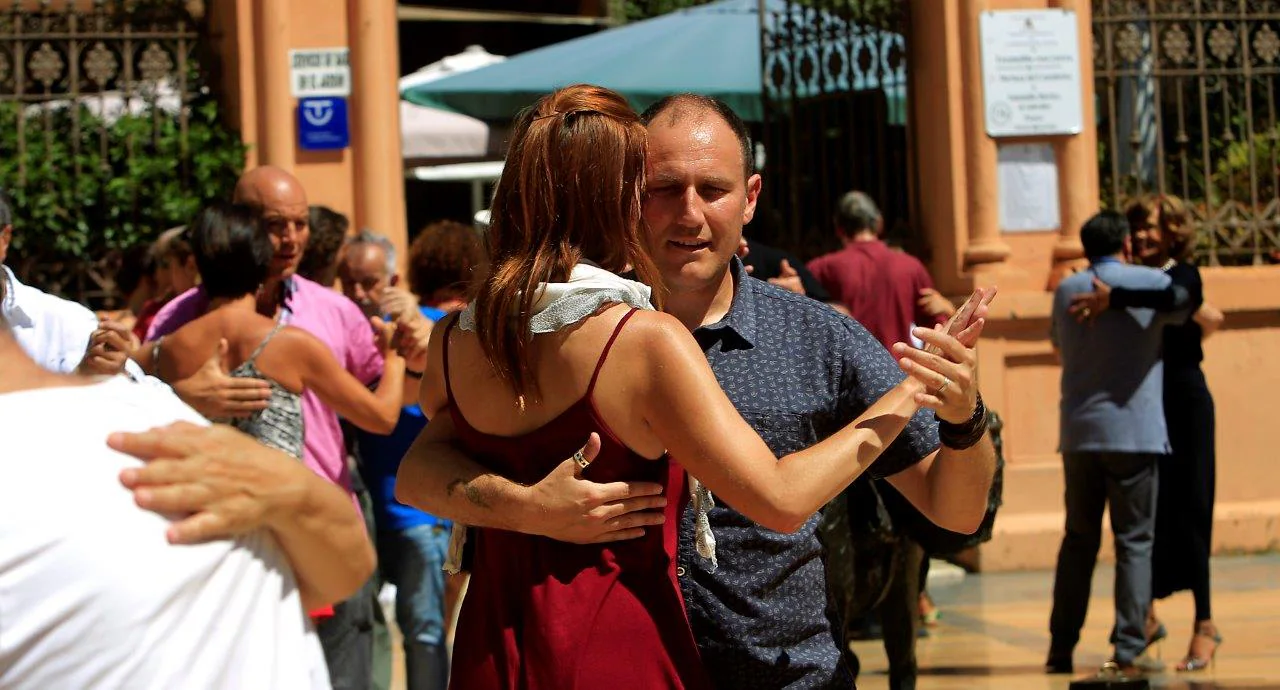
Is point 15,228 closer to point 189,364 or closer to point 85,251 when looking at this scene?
point 85,251

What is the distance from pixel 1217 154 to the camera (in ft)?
37.6

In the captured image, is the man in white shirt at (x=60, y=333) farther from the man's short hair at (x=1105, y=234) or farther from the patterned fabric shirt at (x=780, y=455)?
the man's short hair at (x=1105, y=234)

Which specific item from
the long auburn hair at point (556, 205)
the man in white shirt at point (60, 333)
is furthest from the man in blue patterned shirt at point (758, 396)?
the man in white shirt at point (60, 333)

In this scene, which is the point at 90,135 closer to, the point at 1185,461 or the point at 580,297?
the point at 1185,461

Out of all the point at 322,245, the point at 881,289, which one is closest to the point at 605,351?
the point at 322,245

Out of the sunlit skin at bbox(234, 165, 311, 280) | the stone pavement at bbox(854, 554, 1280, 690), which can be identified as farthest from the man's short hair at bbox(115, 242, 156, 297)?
the stone pavement at bbox(854, 554, 1280, 690)

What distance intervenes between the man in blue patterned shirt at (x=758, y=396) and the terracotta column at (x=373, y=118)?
7.03m

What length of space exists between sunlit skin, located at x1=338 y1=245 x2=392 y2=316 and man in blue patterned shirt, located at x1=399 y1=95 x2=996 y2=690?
141 inches

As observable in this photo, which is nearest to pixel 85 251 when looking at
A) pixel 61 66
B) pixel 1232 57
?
pixel 61 66

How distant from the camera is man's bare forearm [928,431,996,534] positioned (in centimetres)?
294

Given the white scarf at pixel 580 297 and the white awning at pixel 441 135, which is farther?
the white awning at pixel 441 135

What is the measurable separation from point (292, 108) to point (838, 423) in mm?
7488

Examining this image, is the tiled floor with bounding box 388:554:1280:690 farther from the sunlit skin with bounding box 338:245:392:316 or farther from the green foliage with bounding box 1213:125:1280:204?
the green foliage with bounding box 1213:125:1280:204

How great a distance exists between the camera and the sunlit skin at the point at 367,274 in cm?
661
